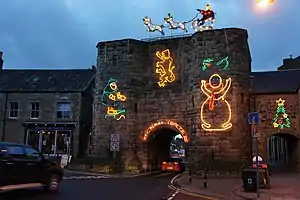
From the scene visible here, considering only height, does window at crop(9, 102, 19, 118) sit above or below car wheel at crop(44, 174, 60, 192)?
above

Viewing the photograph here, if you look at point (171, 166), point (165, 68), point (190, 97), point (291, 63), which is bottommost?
point (171, 166)

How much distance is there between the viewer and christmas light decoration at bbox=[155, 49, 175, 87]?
86.2ft

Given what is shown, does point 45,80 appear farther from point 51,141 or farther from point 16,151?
point 16,151

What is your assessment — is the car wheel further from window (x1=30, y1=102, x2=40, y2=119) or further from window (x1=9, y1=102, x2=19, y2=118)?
window (x1=9, y1=102, x2=19, y2=118)

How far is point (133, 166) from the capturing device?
84.3 feet

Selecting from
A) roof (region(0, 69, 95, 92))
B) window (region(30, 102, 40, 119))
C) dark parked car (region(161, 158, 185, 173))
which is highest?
roof (region(0, 69, 95, 92))

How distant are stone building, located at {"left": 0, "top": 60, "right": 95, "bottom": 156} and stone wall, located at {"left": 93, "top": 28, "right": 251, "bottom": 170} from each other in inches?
257

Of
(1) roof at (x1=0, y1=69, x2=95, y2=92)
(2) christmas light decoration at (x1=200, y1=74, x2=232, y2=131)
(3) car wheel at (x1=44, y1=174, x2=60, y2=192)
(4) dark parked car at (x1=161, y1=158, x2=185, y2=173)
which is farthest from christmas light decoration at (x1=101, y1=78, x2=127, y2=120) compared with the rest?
(3) car wheel at (x1=44, y1=174, x2=60, y2=192)

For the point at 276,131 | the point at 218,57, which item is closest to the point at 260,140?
the point at 276,131

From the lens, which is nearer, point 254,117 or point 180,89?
point 254,117

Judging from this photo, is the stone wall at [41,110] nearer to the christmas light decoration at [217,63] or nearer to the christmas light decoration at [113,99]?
the christmas light decoration at [113,99]

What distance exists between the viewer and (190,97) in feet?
80.7

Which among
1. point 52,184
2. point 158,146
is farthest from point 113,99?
point 52,184

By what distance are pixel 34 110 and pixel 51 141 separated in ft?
11.2
